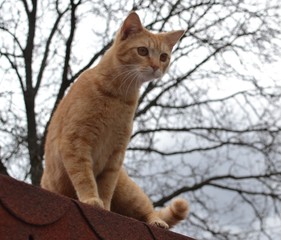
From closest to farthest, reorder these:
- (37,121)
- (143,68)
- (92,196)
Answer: (92,196) < (143,68) < (37,121)

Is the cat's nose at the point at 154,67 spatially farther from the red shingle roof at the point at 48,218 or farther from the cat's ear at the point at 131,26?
the red shingle roof at the point at 48,218

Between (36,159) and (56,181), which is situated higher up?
(36,159)

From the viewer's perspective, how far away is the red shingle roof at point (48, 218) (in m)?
1.40

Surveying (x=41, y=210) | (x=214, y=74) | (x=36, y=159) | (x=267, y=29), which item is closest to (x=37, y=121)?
(x=36, y=159)

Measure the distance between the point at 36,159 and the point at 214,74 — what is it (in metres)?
2.62

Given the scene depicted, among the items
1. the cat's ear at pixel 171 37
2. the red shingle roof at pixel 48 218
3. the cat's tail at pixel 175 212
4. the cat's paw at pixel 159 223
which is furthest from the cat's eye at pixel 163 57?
the red shingle roof at pixel 48 218

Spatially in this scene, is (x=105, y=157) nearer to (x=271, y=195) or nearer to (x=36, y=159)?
(x=36, y=159)

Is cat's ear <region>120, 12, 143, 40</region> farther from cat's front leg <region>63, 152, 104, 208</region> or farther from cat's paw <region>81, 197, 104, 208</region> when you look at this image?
cat's paw <region>81, 197, 104, 208</region>

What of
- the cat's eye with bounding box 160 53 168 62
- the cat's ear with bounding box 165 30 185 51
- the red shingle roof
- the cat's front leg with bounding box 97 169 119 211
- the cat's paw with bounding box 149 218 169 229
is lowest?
the red shingle roof

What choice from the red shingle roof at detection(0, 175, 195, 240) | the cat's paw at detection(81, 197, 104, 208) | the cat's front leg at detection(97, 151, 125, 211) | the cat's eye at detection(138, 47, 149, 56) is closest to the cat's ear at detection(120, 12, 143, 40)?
Answer: the cat's eye at detection(138, 47, 149, 56)

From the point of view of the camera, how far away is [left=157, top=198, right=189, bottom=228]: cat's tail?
268 centimetres

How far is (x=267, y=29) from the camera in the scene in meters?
6.73

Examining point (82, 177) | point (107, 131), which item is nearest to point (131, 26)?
point (107, 131)

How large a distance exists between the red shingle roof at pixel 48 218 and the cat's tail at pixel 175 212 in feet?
2.78
